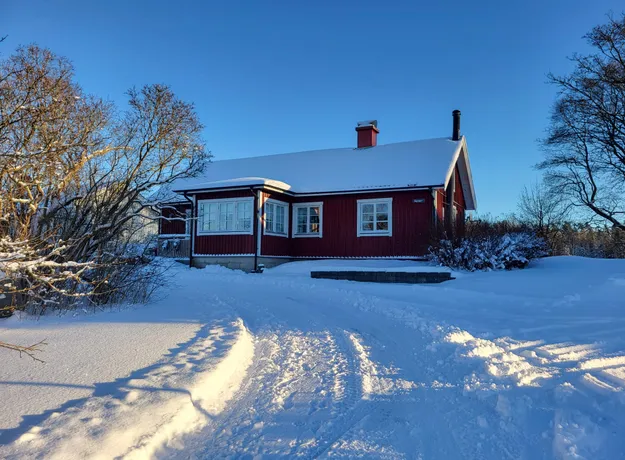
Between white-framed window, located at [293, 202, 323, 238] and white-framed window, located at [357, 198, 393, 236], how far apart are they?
1.70 meters

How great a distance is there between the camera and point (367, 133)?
2323 centimetres

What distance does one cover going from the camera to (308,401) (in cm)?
426

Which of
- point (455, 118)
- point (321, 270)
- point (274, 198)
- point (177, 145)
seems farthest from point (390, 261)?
point (177, 145)

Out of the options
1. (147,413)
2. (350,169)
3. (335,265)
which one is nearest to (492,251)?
(335,265)

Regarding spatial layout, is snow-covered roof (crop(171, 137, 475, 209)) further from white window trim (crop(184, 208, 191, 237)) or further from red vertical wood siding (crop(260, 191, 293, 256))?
white window trim (crop(184, 208, 191, 237))

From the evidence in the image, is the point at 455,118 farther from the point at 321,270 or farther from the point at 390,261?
the point at 321,270

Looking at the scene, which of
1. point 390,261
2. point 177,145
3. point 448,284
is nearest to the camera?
point 177,145

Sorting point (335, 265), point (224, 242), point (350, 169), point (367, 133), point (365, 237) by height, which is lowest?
point (335, 265)

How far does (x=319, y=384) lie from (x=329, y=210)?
15.0 meters

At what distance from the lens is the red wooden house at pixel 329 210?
1809 centimetres

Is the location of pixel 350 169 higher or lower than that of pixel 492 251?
higher

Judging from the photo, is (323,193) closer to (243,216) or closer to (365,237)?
(365,237)

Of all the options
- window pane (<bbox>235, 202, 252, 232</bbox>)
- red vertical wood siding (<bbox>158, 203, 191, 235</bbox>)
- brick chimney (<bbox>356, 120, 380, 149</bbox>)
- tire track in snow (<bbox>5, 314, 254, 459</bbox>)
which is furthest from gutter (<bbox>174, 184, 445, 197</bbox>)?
tire track in snow (<bbox>5, 314, 254, 459</bbox>)

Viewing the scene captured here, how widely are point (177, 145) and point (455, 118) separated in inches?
583
